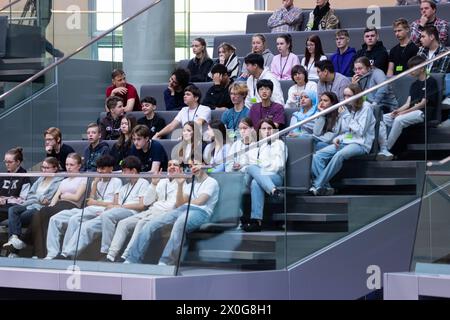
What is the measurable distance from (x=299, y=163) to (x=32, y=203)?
224 cm

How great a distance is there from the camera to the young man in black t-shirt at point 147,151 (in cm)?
1199

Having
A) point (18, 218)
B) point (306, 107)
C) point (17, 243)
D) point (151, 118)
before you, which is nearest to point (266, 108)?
point (306, 107)

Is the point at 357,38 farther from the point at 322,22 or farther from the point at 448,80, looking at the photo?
the point at 448,80

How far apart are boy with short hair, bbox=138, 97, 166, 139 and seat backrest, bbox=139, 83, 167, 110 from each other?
2.96ft

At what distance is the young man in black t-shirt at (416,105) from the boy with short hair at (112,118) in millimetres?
3843

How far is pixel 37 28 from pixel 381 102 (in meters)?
5.44

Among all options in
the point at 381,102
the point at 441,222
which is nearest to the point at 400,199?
the point at 381,102

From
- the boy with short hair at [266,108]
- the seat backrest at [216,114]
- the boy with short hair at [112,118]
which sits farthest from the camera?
the boy with short hair at [112,118]

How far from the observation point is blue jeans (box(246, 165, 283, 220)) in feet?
32.3

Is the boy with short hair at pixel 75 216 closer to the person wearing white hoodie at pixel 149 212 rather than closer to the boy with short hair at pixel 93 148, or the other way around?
the person wearing white hoodie at pixel 149 212

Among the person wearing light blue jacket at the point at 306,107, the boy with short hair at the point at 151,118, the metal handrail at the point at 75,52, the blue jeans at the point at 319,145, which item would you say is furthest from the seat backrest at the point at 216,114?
the blue jeans at the point at 319,145

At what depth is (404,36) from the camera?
42.3 feet
